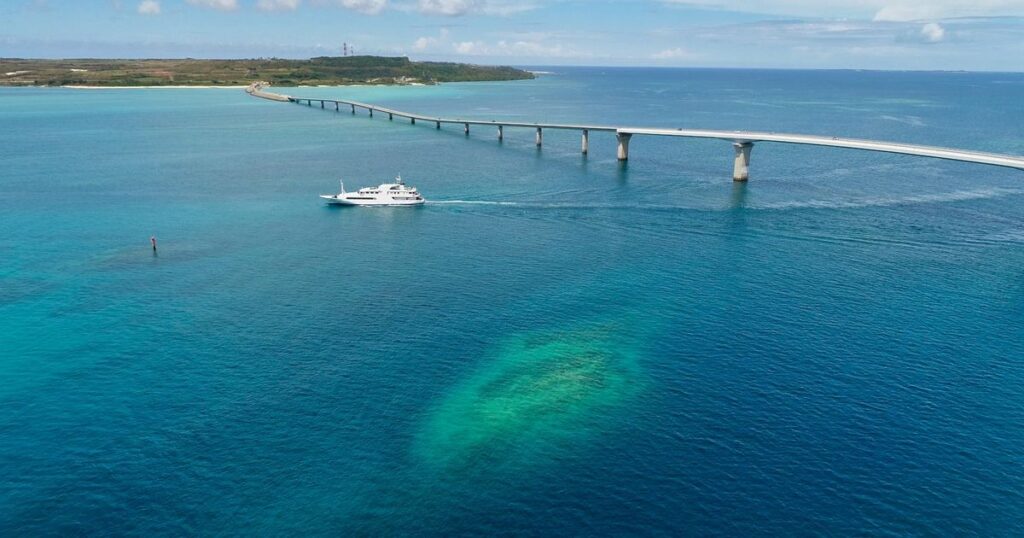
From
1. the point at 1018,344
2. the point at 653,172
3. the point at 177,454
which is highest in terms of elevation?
the point at 653,172

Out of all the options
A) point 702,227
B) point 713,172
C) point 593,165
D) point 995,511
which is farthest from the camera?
point 593,165

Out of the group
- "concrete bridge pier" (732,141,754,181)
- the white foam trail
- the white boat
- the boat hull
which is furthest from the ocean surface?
"concrete bridge pier" (732,141,754,181)

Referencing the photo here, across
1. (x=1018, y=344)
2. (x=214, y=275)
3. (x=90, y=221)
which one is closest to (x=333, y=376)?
(x=214, y=275)

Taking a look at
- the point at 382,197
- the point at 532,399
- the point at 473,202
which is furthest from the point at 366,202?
the point at 532,399

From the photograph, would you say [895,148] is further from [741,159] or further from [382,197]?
[382,197]

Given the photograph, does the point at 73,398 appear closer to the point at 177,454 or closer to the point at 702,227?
the point at 177,454

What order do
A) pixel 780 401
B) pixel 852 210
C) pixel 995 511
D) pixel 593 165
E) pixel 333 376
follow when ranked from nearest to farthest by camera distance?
pixel 995 511 < pixel 780 401 < pixel 333 376 < pixel 852 210 < pixel 593 165

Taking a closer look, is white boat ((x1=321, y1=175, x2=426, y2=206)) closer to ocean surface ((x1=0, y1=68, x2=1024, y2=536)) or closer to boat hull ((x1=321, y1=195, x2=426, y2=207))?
boat hull ((x1=321, y1=195, x2=426, y2=207))
